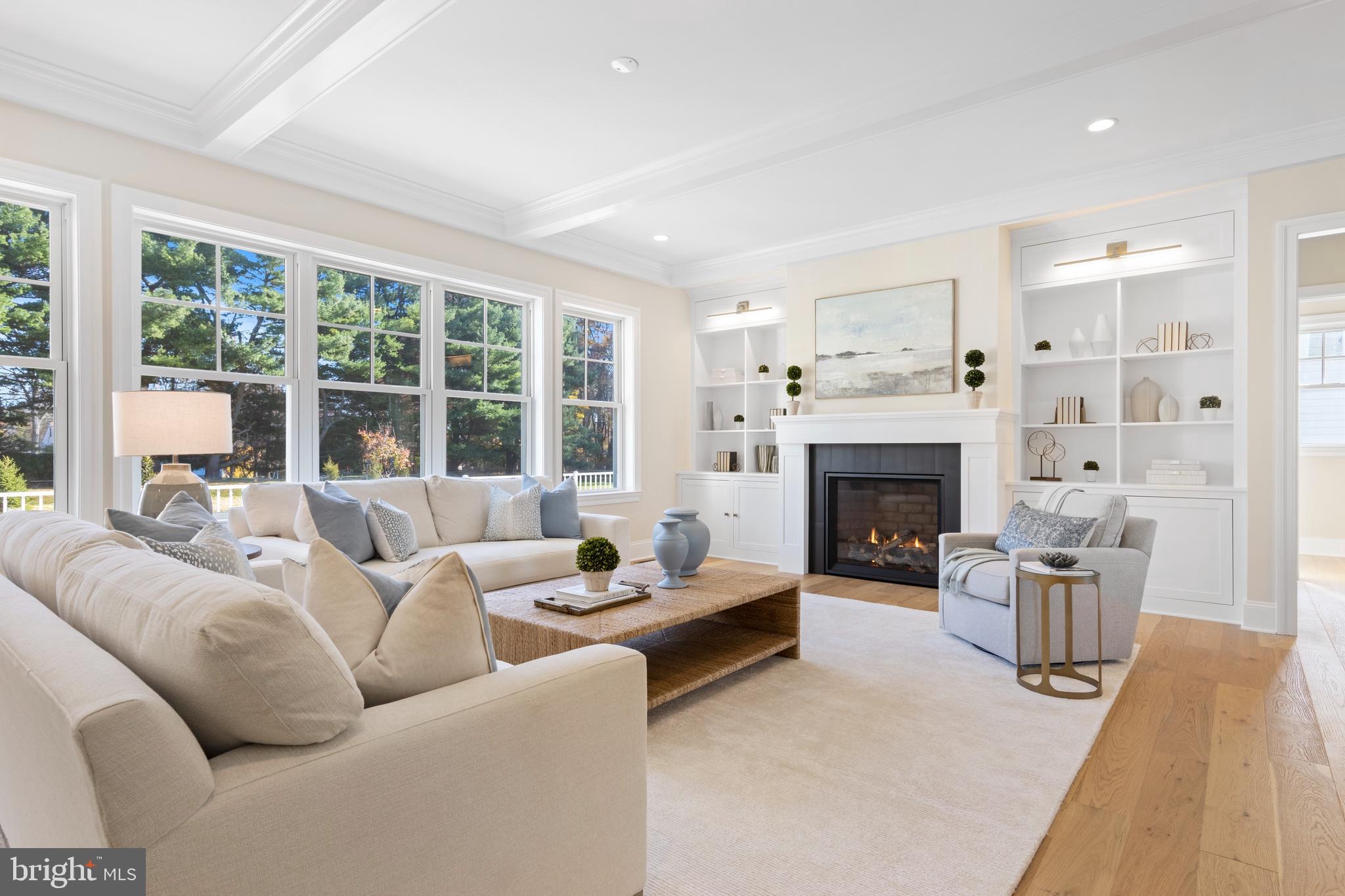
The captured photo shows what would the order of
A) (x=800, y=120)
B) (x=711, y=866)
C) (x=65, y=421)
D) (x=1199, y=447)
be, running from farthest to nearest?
(x=1199, y=447) → (x=800, y=120) → (x=65, y=421) → (x=711, y=866)

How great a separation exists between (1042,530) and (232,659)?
3.53m

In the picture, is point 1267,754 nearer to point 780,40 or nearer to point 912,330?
point 780,40

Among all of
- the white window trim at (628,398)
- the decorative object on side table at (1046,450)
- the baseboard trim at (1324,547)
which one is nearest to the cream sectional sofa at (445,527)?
the white window trim at (628,398)

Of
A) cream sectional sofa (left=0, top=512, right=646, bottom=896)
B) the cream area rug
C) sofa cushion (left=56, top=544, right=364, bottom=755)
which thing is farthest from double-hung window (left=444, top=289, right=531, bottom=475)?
sofa cushion (left=56, top=544, right=364, bottom=755)

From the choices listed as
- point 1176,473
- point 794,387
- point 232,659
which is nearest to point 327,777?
point 232,659

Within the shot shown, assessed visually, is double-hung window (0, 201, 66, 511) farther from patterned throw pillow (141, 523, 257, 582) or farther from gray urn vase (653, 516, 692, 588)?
gray urn vase (653, 516, 692, 588)

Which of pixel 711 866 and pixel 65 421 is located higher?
pixel 65 421

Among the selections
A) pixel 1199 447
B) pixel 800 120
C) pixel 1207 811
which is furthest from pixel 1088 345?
pixel 1207 811

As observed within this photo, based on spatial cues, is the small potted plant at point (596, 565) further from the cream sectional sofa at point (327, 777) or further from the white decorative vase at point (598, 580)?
the cream sectional sofa at point (327, 777)

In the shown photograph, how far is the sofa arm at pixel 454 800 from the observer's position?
38.2 inches

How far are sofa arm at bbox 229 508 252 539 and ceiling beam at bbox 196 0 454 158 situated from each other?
185 cm

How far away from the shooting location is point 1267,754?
241 centimetres

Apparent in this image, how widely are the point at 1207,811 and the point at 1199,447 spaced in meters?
3.41

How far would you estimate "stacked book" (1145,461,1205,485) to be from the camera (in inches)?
176
